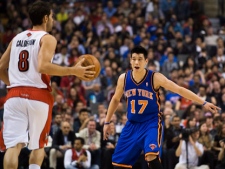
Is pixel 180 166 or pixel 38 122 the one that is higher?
pixel 38 122

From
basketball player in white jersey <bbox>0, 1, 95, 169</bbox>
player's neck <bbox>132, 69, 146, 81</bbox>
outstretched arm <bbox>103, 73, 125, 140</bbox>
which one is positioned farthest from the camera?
outstretched arm <bbox>103, 73, 125, 140</bbox>

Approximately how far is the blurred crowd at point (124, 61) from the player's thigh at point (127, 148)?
403 centimetres

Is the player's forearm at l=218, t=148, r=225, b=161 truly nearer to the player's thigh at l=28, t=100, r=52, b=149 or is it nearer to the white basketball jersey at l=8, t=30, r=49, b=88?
the player's thigh at l=28, t=100, r=52, b=149

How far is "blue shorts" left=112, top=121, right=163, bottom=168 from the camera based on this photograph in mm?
9164

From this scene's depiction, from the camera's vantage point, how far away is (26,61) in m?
7.62

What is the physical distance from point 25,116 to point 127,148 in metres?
2.13

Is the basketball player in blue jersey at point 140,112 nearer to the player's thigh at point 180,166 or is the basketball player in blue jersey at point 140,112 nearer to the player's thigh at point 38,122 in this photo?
the player's thigh at point 38,122

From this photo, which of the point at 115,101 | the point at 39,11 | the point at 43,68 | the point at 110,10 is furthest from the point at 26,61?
the point at 110,10

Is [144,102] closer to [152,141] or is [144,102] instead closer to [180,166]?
[152,141]

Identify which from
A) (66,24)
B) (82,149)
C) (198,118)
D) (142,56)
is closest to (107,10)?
(66,24)

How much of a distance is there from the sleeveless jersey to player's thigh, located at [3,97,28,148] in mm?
2137

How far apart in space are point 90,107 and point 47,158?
4153mm

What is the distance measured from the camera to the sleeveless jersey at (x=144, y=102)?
9312 millimetres

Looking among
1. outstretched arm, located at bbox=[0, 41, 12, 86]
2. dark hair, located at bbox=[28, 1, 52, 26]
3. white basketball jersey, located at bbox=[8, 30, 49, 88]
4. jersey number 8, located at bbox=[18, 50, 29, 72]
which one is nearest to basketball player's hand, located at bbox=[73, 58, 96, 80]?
white basketball jersey, located at bbox=[8, 30, 49, 88]
